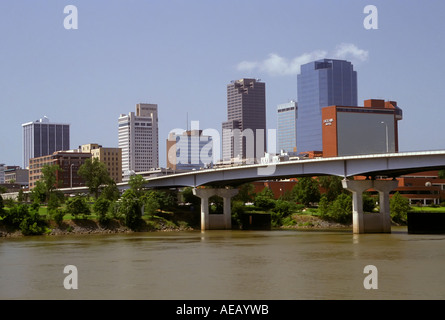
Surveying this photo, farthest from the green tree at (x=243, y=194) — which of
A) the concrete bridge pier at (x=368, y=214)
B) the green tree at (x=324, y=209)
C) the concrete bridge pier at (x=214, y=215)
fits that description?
the concrete bridge pier at (x=368, y=214)

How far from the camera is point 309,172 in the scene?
10012 cm

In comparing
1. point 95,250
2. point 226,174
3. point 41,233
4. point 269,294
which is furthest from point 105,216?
point 269,294

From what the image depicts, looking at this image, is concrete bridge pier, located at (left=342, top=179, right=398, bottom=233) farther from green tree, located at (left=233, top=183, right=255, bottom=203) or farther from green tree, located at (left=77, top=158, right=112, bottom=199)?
green tree, located at (left=77, top=158, right=112, bottom=199)

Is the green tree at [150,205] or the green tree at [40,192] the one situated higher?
the green tree at [40,192]

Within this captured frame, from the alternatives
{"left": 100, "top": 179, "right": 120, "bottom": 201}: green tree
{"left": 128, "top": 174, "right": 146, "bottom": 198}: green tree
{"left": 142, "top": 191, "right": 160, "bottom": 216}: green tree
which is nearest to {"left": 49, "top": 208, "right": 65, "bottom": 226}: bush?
{"left": 142, "top": 191, "right": 160, "bottom": 216}: green tree

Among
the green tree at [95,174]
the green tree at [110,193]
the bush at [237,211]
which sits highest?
the green tree at [95,174]

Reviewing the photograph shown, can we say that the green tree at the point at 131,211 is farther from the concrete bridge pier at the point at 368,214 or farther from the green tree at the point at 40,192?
the concrete bridge pier at the point at 368,214

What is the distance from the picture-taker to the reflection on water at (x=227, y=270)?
1500 inches

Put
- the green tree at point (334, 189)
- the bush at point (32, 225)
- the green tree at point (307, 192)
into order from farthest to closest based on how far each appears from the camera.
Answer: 1. the green tree at point (307, 192)
2. the green tree at point (334, 189)
3. the bush at point (32, 225)

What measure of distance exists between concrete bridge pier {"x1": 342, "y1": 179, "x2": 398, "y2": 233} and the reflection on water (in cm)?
2283

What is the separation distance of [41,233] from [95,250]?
34587 millimetres
